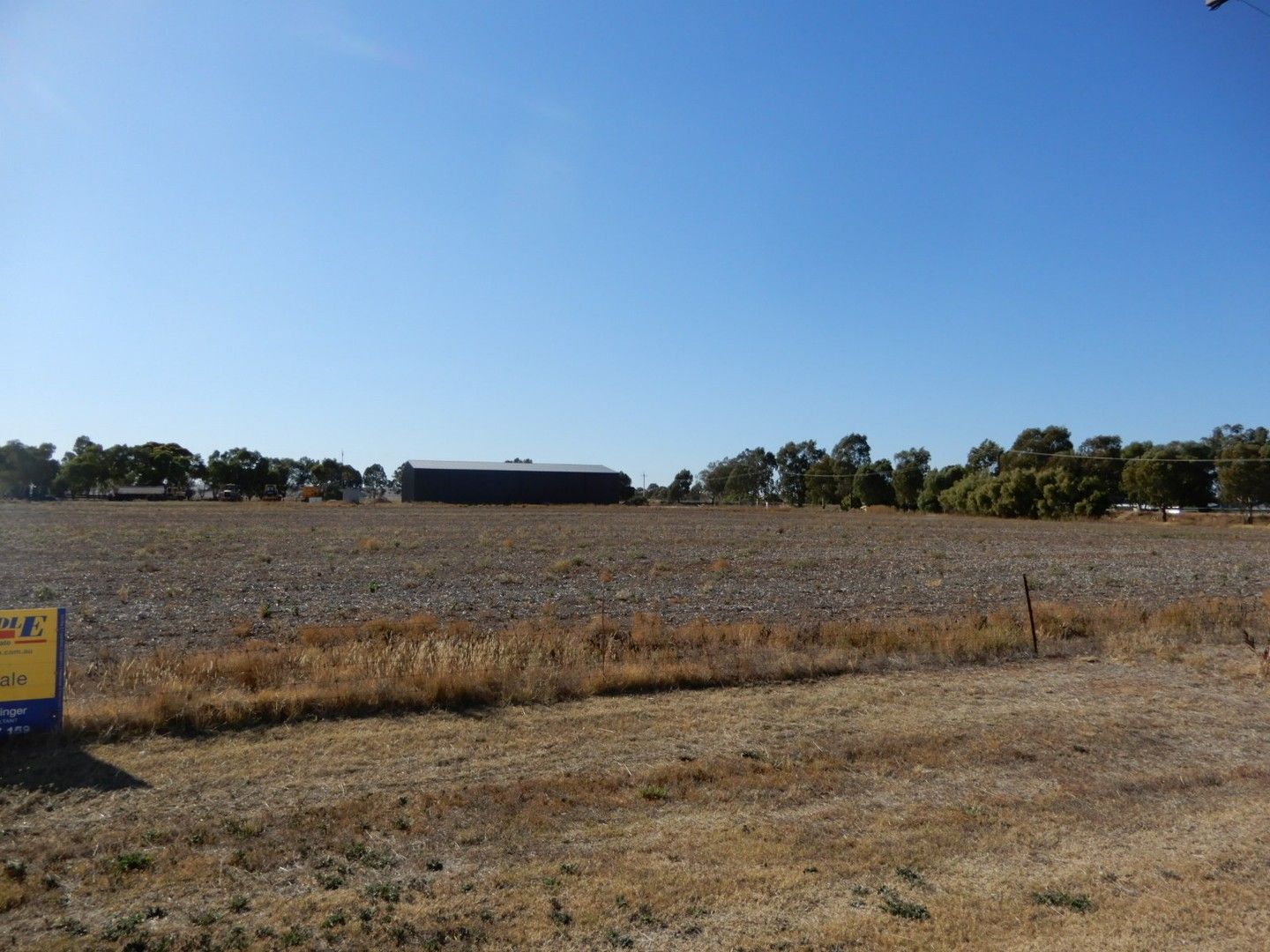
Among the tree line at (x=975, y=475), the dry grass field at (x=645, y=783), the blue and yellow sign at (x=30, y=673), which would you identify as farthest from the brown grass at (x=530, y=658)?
the tree line at (x=975, y=475)

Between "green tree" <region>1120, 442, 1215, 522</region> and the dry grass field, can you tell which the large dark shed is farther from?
the dry grass field

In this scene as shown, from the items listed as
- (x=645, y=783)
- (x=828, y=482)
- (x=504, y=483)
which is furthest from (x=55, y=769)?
(x=828, y=482)

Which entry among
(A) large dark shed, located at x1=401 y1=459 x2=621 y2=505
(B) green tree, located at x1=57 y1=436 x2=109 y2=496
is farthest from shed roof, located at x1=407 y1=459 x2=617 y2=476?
(B) green tree, located at x1=57 y1=436 x2=109 y2=496

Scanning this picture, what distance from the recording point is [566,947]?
5.53 m

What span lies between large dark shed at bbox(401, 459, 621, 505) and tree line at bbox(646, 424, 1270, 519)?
39.4 metres

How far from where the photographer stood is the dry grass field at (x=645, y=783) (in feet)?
19.5

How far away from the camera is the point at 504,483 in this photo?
135250mm

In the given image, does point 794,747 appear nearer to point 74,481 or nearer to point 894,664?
point 894,664

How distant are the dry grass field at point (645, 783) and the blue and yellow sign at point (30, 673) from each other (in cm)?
41

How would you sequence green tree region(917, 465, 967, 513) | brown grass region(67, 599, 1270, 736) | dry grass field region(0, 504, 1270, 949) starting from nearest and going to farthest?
dry grass field region(0, 504, 1270, 949) → brown grass region(67, 599, 1270, 736) → green tree region(917, 465, 967, 513)

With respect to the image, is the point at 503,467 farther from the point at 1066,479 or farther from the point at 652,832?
the point at 652,832

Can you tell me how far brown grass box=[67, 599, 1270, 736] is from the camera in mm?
10992

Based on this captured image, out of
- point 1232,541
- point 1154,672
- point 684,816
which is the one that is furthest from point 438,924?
point 1232,541

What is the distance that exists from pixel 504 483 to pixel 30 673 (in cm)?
12626
